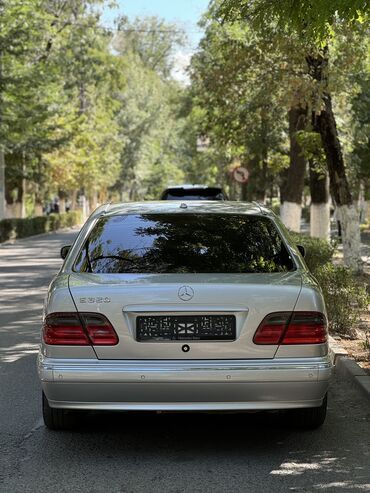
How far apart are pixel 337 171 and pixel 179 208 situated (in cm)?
897

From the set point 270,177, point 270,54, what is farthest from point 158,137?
point 270,54

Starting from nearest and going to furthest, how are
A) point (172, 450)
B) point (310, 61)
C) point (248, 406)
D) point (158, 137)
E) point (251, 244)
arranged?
point (248, 406) < point (172, 450) < point (251, 244) < point (310, 61) < point (158, 137)

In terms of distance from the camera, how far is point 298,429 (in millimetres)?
5328

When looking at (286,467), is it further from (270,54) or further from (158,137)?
(158,137)

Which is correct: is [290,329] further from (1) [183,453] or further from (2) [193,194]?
(2) [193,194]

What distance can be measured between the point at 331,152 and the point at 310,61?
1.69 m

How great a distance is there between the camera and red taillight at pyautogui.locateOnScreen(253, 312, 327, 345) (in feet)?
15.0

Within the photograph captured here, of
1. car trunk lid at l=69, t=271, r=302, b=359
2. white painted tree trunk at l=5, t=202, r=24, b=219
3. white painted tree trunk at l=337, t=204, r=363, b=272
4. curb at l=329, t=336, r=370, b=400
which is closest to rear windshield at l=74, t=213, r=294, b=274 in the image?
car trunk lid at l=69, t=271, r=302, b=359

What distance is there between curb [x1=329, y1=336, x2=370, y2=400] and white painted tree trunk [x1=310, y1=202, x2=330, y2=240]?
10.9 metres

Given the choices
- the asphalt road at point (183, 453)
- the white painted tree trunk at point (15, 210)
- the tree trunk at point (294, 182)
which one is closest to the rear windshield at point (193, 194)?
the tree trunk at point (294, 182)

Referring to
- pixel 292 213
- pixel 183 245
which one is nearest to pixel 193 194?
pixel 292 213

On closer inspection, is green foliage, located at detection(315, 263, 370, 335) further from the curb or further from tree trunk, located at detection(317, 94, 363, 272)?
tree trunk, located at detection(317, 94, 363, 272)

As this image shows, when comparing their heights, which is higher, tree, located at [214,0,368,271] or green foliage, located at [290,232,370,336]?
tree, located at [214,0,368,271]

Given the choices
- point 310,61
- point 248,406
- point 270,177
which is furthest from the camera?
point 270,177
